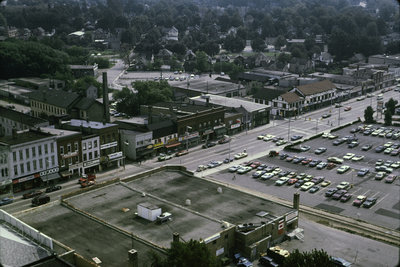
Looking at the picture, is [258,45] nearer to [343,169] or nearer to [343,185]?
[343,169]

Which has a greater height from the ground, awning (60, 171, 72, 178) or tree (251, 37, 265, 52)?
tree (251, 37, 265, 52)

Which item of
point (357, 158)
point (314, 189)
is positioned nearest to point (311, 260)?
point (314, 189)

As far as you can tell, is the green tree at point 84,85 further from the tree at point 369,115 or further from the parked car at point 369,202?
the parked car at point 369,202

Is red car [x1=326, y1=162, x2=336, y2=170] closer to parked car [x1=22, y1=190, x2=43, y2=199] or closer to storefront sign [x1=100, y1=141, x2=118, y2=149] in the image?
storefront sign [x1=100, y1=141, x2=118, y2=149]

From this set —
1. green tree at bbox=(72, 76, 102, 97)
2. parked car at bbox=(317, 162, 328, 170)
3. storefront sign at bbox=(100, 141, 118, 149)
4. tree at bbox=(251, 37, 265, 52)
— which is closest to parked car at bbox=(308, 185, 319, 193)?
parked car at bbox=(317, 162, 328, 170)

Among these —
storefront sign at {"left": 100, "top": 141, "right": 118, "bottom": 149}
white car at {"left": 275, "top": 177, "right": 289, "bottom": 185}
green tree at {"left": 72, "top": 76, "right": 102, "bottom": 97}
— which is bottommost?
white car at {"left": 275, "top": 177, "right": 289, "bottom": 185}
